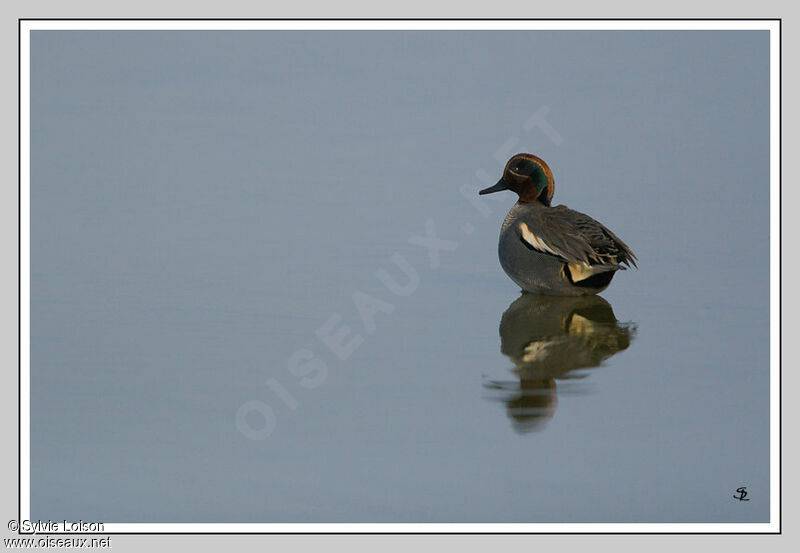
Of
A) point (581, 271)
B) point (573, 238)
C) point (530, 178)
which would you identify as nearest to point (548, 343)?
point (581, 271)

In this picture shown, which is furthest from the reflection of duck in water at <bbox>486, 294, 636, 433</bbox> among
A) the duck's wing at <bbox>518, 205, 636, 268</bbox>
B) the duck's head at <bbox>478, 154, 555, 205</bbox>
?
the duck's head at <bbox>478, 154, 555, 205</bbox>

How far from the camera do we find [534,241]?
8.24 metres

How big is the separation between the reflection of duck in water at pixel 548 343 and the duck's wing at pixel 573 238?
0.37 meters

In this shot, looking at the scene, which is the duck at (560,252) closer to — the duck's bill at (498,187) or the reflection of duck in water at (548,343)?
the reflection of duck in water at (548,343)

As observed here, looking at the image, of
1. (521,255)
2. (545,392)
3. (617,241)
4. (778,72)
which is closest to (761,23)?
(778,72)

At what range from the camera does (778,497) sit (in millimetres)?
5605

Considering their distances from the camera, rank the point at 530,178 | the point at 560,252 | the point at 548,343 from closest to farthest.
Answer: the point at 548,343, the point at 560,252, the point at 530,178

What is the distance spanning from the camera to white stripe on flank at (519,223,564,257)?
8125 millimetres

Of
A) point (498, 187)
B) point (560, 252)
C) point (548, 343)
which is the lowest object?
point (548, 343)

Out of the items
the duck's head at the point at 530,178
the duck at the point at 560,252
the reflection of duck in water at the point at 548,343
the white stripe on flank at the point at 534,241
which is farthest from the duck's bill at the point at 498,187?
the reflection of duck in water at the point at 548,343

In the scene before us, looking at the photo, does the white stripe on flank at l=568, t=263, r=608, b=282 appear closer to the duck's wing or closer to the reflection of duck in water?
the duck's wing

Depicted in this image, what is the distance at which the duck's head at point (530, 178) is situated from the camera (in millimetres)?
8859

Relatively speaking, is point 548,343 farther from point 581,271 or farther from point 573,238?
point 573,238

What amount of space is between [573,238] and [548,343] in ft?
4.64
